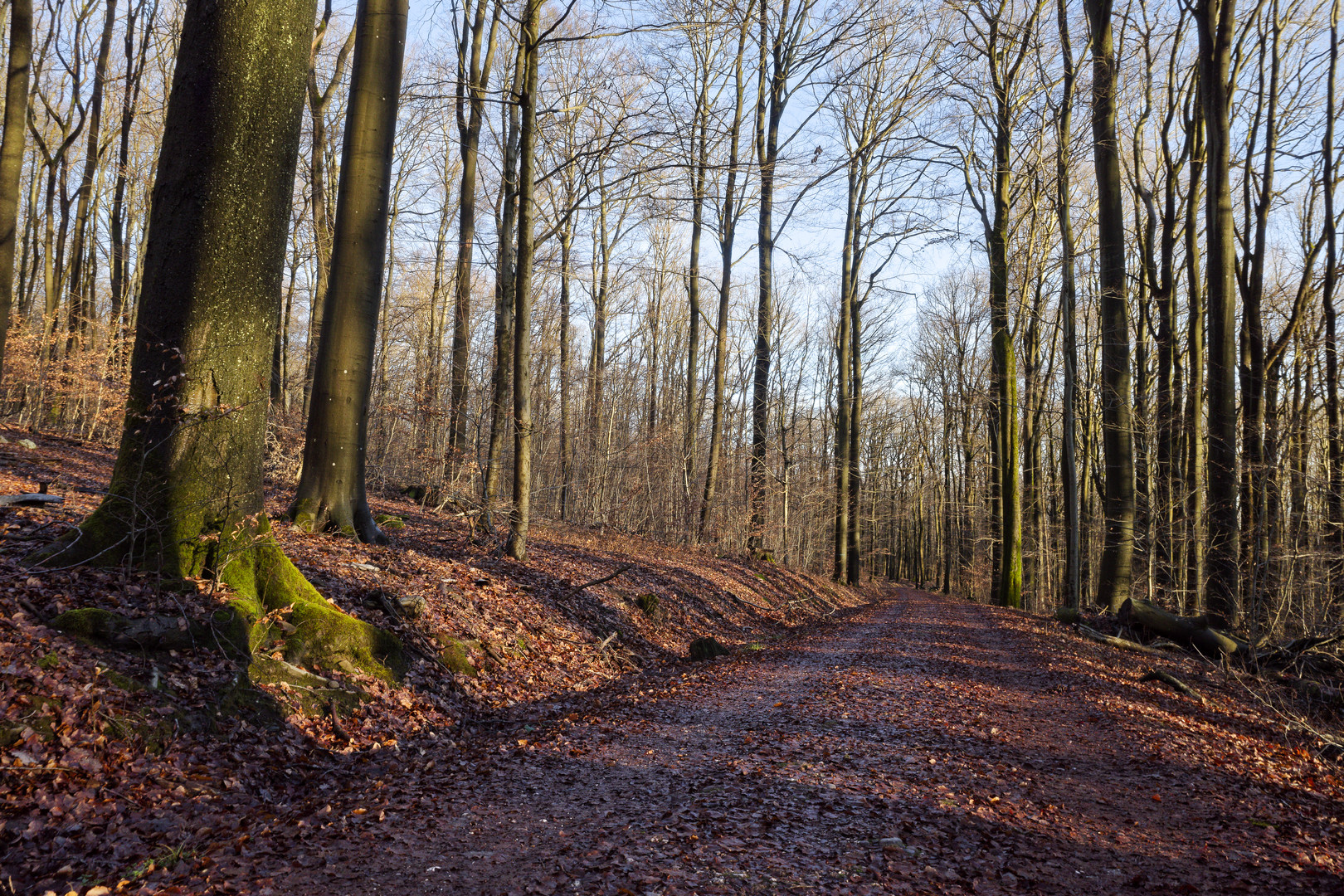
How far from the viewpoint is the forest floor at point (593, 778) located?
10.9 ft

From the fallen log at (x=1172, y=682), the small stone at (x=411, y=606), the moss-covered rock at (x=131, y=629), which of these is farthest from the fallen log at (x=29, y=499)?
the fallen log at (x=1172, y=682)

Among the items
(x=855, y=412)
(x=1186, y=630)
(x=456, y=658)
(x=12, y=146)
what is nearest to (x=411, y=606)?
(x=456, y=658)

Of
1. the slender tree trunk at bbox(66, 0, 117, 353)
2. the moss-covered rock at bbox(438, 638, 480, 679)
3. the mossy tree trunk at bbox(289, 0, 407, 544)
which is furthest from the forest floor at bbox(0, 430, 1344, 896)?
the slender tree trunk at bbox(66, 0, 117, 353)

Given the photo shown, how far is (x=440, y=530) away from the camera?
38.8 ft

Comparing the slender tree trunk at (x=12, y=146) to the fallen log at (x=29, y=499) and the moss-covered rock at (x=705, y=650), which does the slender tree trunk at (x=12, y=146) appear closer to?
the fallen log at (x=29, y=499)

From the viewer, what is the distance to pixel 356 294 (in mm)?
8609

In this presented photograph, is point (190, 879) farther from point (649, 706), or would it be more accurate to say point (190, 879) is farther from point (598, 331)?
point (598, 331)

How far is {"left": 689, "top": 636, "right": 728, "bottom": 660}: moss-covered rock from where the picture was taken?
392 inches

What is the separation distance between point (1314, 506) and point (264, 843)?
15.0m

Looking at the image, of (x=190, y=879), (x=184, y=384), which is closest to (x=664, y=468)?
(x=184, y=384)

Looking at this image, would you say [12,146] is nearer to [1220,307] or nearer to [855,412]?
[1220,307]

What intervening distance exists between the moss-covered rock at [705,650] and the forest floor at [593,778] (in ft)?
6.42

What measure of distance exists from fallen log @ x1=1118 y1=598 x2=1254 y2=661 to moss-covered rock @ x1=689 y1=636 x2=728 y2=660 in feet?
22.0

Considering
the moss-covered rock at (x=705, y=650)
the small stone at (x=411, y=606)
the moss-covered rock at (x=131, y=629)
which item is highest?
the moss-covered rock at (x=131, y=629)
